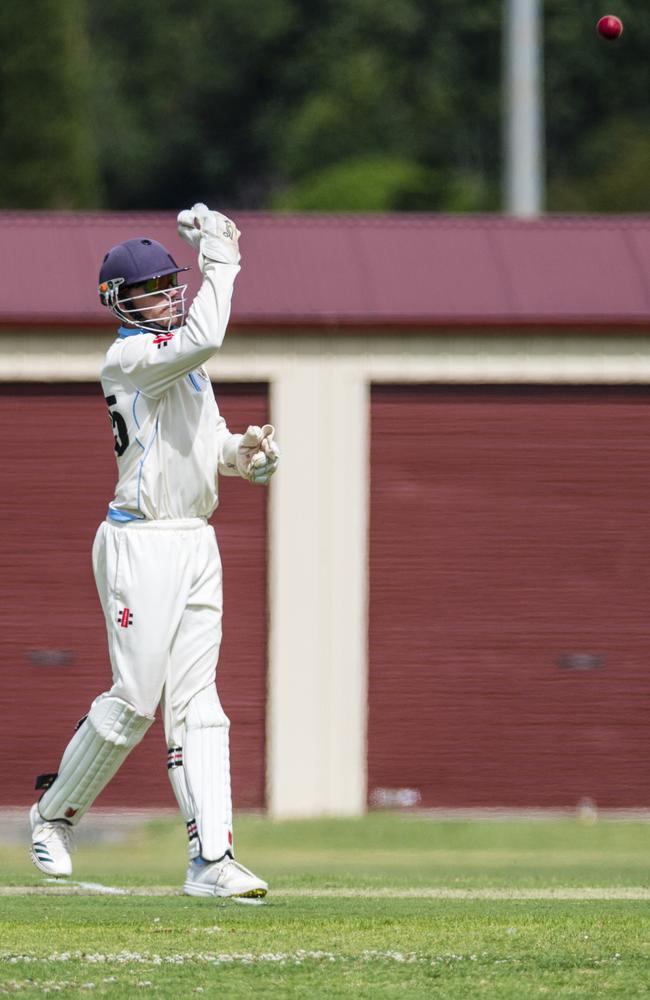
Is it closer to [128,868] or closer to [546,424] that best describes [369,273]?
[546,424]

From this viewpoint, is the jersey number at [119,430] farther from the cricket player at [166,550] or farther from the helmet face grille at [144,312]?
the helmet face grille at [144,312]

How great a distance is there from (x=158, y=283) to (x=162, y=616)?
1.30 meters

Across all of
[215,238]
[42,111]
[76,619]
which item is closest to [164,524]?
[215,238]

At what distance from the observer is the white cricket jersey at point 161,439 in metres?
8.38

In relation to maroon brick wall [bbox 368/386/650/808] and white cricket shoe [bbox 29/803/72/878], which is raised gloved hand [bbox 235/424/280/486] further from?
maroon brick wall [bbox 368/386/650/808]

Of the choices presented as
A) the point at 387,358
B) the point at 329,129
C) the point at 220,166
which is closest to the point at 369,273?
the point at 387,358

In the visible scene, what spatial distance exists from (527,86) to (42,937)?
19.2 metres

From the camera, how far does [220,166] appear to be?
78.6 meters

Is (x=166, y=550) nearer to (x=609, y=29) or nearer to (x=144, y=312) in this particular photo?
(x=144, y=312)

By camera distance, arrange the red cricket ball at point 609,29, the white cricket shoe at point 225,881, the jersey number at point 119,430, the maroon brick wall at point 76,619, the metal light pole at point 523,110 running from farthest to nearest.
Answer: the metal light pole at point 523,110 → the maroon brick wall at point 76,619 → the red cricket ball at point 609,29 → the jersey number at point 119,430 → the white cricket shoe at point 225,881

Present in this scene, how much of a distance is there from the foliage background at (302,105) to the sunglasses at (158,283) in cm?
3653

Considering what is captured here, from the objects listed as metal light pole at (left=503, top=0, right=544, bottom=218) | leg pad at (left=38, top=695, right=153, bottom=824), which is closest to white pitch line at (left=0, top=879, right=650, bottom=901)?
leg pad at (left=38, top=695, right=153, bottom=824)

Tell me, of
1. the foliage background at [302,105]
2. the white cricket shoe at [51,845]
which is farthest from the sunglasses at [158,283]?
the foliage background at [302,105]

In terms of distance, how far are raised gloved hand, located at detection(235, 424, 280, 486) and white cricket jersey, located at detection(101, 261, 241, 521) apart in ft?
0.20
